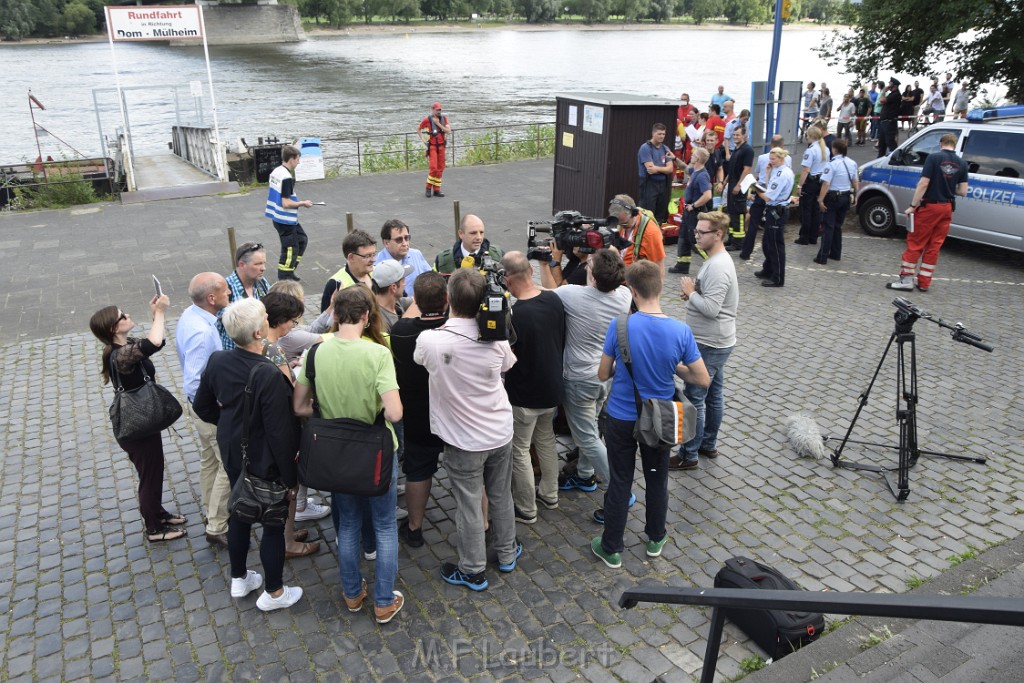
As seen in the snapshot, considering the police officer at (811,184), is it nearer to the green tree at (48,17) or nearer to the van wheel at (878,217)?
the van wheel at (878,217)

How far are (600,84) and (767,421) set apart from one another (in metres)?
46.3

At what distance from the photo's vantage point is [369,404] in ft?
12.2

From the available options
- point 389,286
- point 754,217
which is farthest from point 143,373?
point 754,217

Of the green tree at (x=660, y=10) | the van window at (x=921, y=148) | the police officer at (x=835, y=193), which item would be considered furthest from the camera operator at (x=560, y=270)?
the green tree at (x=660, y=10)

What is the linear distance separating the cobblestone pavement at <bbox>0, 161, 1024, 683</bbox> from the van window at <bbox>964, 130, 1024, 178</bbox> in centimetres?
281

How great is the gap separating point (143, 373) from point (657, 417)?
2901 mm

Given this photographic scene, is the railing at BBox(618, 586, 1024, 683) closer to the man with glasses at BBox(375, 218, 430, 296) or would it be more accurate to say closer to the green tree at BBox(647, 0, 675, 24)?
the man with glasses at BBox(375, 218, 430, 296)

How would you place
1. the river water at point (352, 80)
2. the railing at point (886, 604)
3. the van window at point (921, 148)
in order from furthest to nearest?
the river water at point (352, 80) < the van window at point (921, 148) < the railing at point (886, 604)

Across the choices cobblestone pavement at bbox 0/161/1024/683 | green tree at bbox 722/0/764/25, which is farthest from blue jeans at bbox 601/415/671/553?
green tree at bbox 722/0/764/25

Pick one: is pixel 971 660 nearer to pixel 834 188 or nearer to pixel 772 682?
pixel 772 682

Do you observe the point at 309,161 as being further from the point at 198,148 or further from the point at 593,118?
the point at 593,118

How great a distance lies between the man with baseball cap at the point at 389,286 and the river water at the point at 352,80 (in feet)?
49.1

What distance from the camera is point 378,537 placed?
13.2 feet

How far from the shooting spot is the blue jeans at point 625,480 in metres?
4.37
